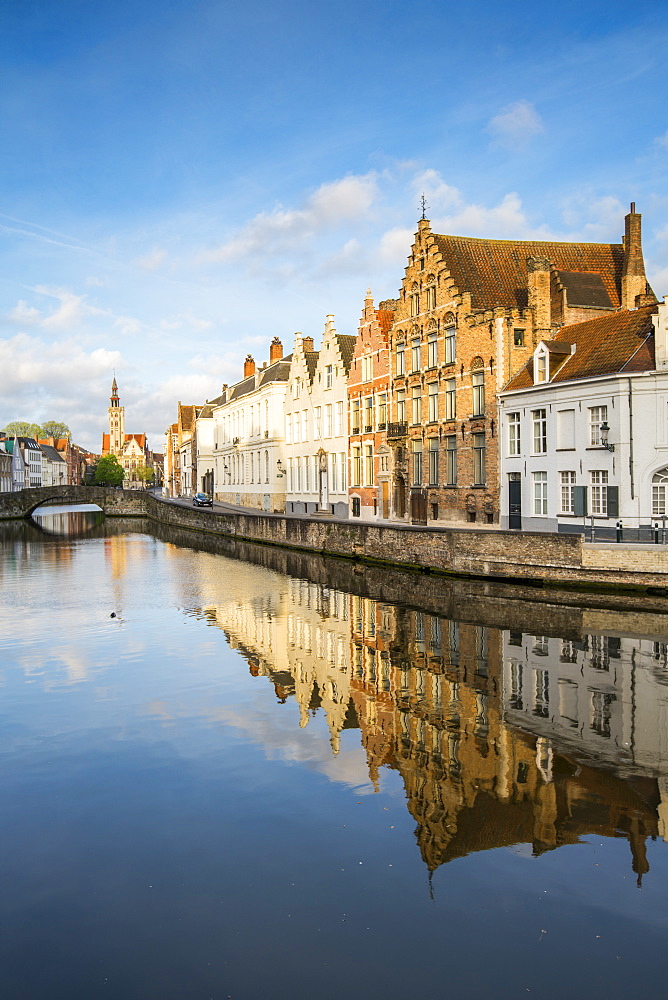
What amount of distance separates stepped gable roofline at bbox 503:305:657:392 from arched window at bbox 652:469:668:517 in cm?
326

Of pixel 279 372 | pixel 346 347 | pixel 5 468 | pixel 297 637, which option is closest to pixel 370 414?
pixel 346 347

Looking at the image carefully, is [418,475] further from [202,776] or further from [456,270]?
[202,776]

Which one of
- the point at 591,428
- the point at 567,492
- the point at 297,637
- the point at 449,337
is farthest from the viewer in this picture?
the point at 449,337

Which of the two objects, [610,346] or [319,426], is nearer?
[610,346]

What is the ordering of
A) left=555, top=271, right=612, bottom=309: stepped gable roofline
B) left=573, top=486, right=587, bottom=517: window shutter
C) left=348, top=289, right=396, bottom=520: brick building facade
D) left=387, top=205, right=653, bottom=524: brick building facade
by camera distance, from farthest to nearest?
1. left=348, top=289, right=396, bottom=520: brick building facade
2. left=555, top=271, right=612, bottom=309: stepped gable roofline
3. left=387, top=205, right=653, bottom=524: brick building facade
4. left=573, top=486, right=587, bottom=517: window shutter

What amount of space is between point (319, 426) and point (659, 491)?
2798 centimetres

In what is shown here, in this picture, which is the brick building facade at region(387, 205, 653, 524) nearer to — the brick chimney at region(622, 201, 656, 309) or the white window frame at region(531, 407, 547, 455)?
the brick chimney at region(622, 201, 656, 309)

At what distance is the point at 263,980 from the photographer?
5.98 metres

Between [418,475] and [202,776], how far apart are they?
93.9ft

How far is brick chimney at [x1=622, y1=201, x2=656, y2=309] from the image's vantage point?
32.6m

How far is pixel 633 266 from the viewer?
32719mm

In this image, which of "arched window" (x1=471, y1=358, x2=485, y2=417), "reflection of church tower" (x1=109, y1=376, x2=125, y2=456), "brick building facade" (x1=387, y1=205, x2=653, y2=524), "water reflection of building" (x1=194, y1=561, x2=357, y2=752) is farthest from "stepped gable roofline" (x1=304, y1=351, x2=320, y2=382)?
"reflection of church tower" (x1=109, y1=376, x2=125, y2=456)

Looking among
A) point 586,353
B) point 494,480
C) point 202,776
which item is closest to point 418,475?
point 494,480

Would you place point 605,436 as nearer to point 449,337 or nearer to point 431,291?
point 449,337
